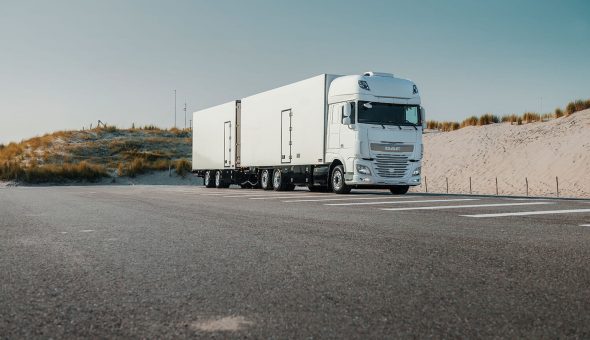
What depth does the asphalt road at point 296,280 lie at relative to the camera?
130 inches

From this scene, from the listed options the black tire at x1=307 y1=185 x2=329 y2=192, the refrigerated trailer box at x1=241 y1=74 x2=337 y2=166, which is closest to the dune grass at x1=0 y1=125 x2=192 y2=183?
the refrigerated trailer box at x1=241 y1=74 x2=337 y2=166

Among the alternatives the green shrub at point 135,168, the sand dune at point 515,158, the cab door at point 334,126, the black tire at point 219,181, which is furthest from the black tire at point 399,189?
the green shrub at point 135,168

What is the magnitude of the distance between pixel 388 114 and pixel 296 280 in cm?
1609

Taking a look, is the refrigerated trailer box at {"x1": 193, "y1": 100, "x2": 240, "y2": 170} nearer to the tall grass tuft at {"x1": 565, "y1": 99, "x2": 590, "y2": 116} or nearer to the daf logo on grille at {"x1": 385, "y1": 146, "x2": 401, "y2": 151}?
the daf logo on grille at {"x1": 385, "y1": 146, "x2": 401, "y2": 151}

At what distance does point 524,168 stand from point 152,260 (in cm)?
4133

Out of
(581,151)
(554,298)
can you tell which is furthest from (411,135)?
(581,151)

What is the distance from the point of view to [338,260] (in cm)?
554

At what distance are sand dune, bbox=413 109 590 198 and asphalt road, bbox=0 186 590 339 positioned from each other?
101ft

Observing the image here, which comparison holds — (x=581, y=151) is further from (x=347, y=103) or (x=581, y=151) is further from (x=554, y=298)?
(x=554, y=298)

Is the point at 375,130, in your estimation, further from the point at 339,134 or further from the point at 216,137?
the point at 216,137

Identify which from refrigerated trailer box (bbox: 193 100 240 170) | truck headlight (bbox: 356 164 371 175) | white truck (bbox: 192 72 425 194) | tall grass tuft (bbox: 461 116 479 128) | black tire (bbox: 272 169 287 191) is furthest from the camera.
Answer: tall grass tuft (bbox: 461 116 479 128)

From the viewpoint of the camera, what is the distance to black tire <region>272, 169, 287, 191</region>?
958 inches

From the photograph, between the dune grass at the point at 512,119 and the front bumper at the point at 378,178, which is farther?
the dune grass at the point at 512,119

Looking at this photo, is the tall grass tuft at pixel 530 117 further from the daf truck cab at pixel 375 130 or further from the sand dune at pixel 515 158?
the daf truck cab at pixel 375 130
